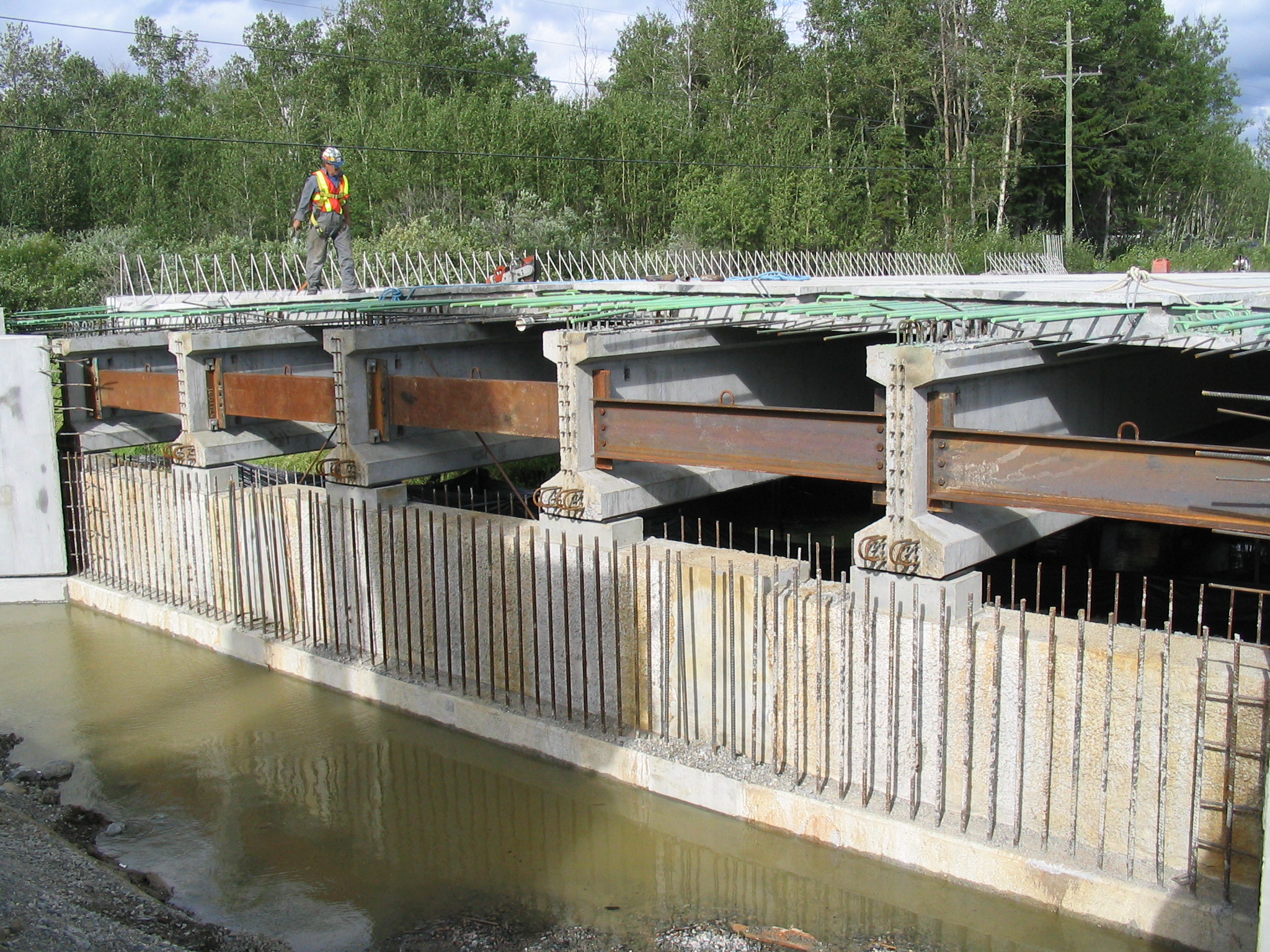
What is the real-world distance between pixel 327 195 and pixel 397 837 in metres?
10.0

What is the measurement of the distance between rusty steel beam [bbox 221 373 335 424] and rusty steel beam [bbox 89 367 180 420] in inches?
43.3

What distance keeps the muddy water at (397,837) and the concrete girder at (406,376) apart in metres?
3.04

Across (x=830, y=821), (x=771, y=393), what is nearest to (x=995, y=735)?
(x=830, y=821)

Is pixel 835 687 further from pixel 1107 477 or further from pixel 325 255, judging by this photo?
pixel 325 255

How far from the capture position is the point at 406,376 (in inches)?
599

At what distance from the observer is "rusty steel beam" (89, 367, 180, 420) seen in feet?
60.3

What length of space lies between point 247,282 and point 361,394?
87.9ft

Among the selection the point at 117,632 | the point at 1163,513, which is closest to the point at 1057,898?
the point at 1163,513

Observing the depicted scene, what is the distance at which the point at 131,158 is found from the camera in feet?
189

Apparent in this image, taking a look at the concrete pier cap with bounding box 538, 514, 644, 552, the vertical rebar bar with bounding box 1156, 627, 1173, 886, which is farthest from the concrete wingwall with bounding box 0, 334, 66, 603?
the vertical rebar bar with bounding box 1156, 627, 1173, 886

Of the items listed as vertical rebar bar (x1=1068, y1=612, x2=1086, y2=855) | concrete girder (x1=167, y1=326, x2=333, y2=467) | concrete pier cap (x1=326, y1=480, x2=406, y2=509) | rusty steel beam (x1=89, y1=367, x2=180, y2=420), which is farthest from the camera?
rusty steel beam (x1=89, y1=367, x2=180, y2=420)

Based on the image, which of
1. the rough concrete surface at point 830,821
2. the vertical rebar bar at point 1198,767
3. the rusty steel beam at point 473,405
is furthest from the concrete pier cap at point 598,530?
the vertical rebar bar at point 1198,767

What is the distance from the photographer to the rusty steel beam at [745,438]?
430 inches

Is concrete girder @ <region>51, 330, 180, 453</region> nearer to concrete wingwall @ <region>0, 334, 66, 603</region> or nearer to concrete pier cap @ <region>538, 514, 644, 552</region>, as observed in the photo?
concrete wingwall @ <region>0, 334, 66, 603</region>
